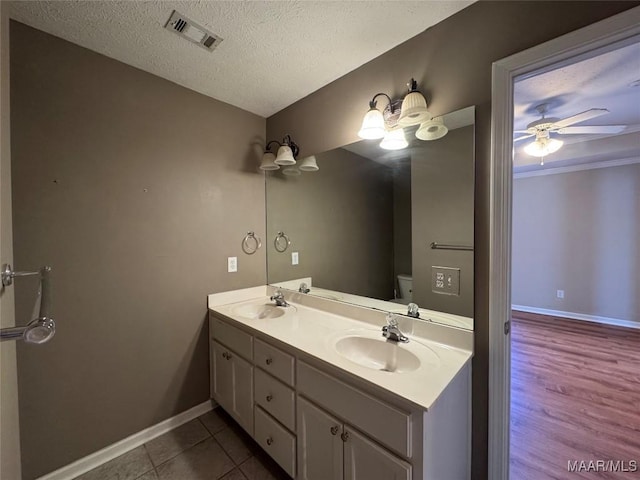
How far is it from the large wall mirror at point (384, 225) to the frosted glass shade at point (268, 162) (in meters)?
0.16

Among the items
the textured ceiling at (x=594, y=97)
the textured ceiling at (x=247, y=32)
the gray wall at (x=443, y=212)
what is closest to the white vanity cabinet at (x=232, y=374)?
the gray wall at (x=443, y=212)

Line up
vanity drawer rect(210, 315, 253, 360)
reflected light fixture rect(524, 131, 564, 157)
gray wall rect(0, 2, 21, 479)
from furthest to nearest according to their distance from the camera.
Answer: reflected light fixture rect(524, 131, 564, 157) < vanity drawer rect(210, 315, 253, 360) < gray wall rect(0, 2, 21, 479)

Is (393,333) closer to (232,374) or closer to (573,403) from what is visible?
(232,374)

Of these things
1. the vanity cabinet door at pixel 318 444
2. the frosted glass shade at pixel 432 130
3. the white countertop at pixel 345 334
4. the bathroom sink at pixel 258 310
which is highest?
the frosted glass shade at pixel 432 130

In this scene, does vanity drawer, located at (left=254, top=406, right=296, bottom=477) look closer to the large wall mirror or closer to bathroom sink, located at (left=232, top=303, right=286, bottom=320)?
bathroom sink, located at (left=232, top=303, right=286, bottom=320)

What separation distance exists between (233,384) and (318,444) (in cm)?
79

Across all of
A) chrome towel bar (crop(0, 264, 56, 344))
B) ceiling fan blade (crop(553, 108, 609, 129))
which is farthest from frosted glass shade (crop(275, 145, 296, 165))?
ceiling fan blade (crop(553, 108, 609, 129))

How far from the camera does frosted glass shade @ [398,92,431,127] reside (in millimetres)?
1263

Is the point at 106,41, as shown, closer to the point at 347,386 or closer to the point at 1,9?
the point at 1,9

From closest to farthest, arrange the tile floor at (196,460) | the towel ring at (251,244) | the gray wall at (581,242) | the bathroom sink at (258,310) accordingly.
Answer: the tile floor at (196,460) → the bathroom sink at (258,310) → the towel ring at (251,244) → the gray wall at (581,242)

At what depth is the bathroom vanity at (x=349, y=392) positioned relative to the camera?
0.88m

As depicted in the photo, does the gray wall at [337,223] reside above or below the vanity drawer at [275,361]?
above

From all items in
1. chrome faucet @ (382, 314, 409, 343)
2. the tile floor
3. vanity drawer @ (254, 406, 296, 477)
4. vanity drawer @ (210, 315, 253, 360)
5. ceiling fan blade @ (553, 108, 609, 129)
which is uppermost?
ceiling fan blade @ (553, 108, 609, 129)

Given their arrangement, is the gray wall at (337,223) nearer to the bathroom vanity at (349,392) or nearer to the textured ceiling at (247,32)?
the bathroom vanity at (349,392)
